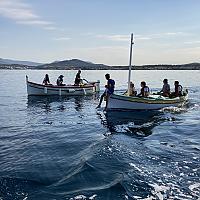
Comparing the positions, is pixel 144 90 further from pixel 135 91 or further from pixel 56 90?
pixel 56 90

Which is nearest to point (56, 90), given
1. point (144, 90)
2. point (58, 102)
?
point (58, 102)

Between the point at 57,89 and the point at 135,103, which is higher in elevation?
the point at 135,103

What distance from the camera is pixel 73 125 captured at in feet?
62.9

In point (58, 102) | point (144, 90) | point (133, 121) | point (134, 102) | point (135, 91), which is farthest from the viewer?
point (58, 102)

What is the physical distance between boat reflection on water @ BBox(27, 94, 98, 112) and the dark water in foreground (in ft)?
17.3

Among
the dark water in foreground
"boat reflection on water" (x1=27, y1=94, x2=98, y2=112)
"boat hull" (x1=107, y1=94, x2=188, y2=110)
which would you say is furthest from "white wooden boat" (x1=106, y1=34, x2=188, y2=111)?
"boat reflection on water" (x1=27, y1=94, x2=98, y2=112)

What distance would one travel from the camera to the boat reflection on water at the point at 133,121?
17328 mm

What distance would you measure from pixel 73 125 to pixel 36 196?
35.0 feet

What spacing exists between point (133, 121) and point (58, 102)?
40.0 ft

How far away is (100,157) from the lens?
38.9ft

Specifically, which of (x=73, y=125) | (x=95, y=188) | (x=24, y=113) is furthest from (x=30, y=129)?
(x=95, y=188)

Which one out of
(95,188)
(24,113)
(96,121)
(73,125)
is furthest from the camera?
(24,113)

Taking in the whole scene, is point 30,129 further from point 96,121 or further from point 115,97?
point 115,97

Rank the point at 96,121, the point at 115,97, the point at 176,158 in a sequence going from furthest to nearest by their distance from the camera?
1. the point at 115,97
2. the point at 96,121
3. the point at 176,158
